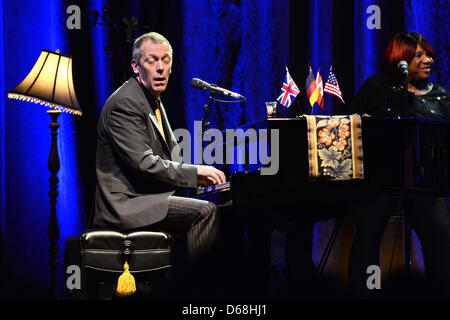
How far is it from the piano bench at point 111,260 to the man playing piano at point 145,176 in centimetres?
10

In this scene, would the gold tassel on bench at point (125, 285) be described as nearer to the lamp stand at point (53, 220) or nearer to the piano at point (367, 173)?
the piano at point (367, 173)

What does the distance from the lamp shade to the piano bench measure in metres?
0.80

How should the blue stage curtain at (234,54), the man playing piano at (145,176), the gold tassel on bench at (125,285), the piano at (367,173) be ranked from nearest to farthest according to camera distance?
the gold tassel on bench at (125,285) < the man playing piano at (145,176) < the piano at (367,173) < the blue stage curtain at (234,54)

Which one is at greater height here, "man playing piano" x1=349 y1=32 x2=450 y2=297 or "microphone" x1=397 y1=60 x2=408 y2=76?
"microphone" x1=397 y1=60 x2=408 y2=76

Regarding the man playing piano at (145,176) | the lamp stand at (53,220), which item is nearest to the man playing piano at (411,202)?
the man playing piano at (145,176)

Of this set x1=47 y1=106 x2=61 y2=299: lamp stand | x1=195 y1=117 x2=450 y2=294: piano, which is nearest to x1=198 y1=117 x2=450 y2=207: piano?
x1=195 y1=117 x2=450 y2=294: piano

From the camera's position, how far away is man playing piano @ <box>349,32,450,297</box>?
9.80 ft

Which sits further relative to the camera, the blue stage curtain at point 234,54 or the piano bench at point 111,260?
the blue stage curtain at point 234,54

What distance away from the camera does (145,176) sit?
2658mm

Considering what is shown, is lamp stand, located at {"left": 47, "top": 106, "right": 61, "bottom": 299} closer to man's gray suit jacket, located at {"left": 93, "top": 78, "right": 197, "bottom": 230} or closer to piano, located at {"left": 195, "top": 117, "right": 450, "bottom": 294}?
man's gray suit jacket, located at {"left": 93, "top": 78, "right": 197, "bottom": 230}

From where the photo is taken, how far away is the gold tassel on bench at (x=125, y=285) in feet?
8.05

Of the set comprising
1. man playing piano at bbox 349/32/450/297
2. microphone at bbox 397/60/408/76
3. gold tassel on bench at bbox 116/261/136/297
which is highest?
microphone at bbox 397/60/408/76
